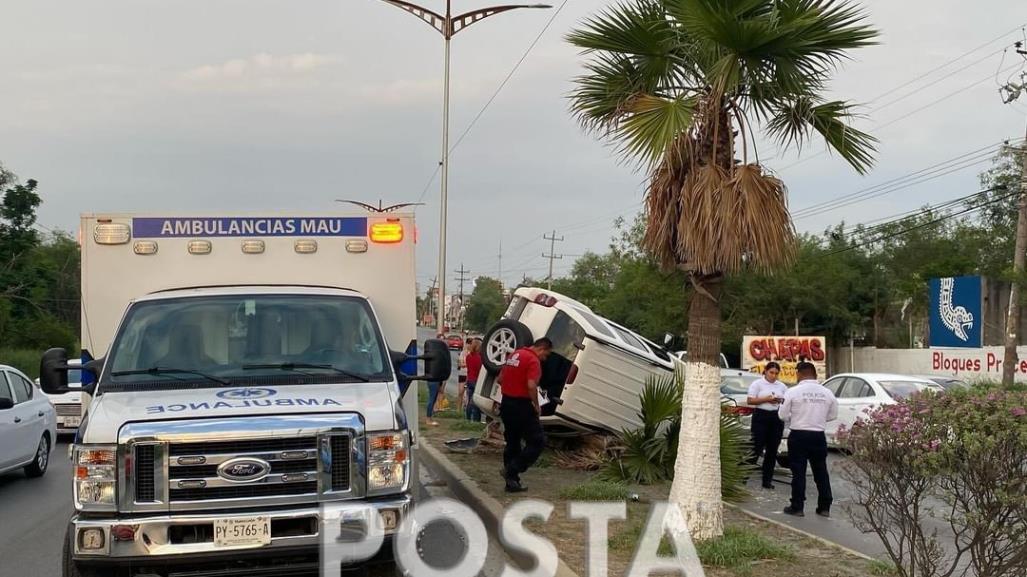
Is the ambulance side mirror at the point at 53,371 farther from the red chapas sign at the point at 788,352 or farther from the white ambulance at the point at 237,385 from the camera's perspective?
the red chapas sign at the point at 788,352

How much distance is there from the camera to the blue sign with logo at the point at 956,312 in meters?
37.4

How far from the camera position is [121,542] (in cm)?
560

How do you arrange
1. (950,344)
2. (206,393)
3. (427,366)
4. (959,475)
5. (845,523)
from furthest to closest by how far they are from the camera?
(950,344), (845,523), (427,366), (206,393), (959,475)

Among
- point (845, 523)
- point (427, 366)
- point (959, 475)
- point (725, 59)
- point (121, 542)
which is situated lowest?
point (845, 523)

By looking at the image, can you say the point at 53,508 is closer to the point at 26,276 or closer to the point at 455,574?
the point at 455,574

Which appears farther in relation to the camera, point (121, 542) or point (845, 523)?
point (845, 523)

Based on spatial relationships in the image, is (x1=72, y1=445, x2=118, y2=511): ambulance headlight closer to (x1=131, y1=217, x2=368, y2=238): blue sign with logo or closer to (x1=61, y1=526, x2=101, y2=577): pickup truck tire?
(x1=61, y1=526, x2=101, y2=577): pickup truck tire

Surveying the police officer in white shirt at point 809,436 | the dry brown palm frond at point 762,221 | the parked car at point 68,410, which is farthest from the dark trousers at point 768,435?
the parked car at point 68,410

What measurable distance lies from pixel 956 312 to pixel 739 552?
34554 millimetres

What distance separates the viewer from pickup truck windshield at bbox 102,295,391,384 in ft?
22.1

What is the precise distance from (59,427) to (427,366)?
12.2 metres

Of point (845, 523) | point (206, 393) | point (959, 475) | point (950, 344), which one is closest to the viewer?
point (959, 475)

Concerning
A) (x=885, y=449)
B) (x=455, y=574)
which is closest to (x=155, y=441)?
(x=455, y=574)

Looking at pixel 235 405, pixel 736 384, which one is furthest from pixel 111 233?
pixel 736 384
